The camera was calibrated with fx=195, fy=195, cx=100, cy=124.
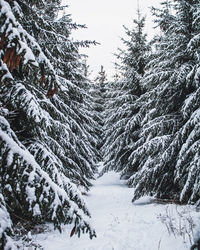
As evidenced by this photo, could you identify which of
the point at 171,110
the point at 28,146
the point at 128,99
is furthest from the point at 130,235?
the point at 128,99

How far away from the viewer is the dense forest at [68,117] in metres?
2.41

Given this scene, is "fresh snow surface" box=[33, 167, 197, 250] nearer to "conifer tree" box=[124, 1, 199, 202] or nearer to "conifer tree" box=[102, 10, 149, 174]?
"conifer tree" box=[124, 1, 199, 202]

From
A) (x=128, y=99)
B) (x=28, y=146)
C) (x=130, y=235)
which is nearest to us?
(x=28, y=146)

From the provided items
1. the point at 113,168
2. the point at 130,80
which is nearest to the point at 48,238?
the point at 113,168

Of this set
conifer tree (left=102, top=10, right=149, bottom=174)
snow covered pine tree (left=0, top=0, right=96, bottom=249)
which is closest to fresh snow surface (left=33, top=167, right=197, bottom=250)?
snow covered pine tree (left=0, top=0, right=96, bottom=249)

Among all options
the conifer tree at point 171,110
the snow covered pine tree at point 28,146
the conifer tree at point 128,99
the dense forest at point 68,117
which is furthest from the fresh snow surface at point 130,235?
the conifer tree at point 128,99

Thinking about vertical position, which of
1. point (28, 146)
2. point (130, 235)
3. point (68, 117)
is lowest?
point (130, 235)

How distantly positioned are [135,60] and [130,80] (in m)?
1.44

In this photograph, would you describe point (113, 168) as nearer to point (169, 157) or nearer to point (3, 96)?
point (169, 157)

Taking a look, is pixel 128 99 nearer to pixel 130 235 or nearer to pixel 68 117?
pixel 68 117

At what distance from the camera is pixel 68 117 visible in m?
8.48

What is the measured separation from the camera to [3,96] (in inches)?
131

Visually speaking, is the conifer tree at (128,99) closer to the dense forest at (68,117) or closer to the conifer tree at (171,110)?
the dense forest at (68,117)

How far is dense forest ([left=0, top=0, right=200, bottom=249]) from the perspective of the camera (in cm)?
241
